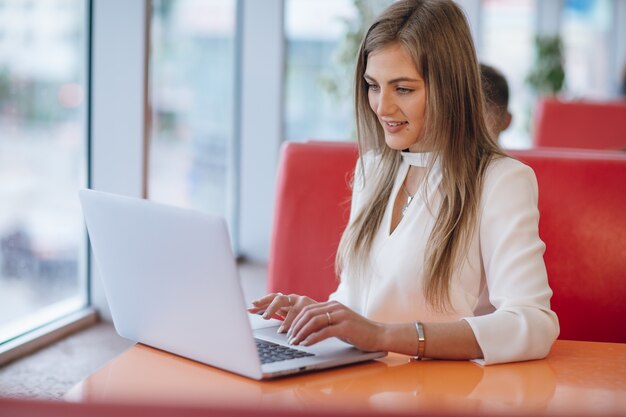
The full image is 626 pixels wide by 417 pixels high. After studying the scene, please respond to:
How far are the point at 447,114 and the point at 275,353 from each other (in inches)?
25.9

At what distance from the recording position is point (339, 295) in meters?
2.10

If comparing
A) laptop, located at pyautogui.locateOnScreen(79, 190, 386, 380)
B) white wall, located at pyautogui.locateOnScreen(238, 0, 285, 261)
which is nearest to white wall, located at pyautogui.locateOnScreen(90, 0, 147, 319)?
white wall, located at pyautogui.locateOnScreen(238, 0, 285, 261)

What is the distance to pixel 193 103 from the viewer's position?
5.56m

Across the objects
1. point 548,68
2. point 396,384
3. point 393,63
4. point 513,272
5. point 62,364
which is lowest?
point 62,364

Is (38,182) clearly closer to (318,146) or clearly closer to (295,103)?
(318,146)

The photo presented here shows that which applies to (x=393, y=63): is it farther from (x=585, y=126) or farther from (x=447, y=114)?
(x=585, y=126)

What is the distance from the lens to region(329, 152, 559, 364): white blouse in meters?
1.57

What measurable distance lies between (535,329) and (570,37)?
12292 mm

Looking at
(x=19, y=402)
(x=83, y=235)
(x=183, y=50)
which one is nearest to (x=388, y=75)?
(x=19, y=402)

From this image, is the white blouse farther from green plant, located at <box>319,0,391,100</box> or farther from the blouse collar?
green plant, located at <box>319,0,391,100</box>

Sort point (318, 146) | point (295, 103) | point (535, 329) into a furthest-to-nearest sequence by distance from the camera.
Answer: point (295, 103) < point (318, 146) < point (535, 329)

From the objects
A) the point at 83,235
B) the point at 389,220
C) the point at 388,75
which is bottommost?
the point at 83,235

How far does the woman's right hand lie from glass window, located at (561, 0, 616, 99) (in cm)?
1159

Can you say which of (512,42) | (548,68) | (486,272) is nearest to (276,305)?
(486,272)
